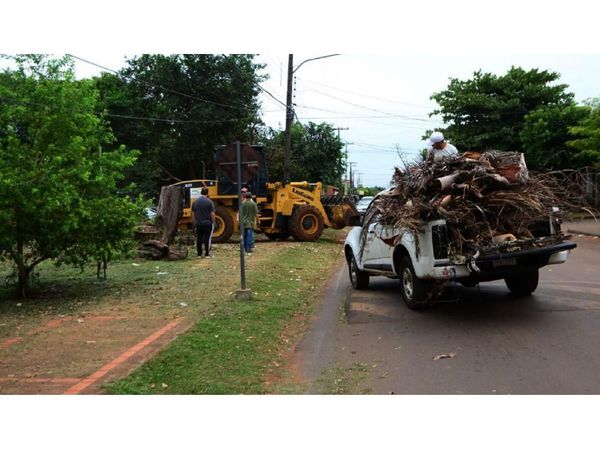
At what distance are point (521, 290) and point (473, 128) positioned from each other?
2441 centimetres

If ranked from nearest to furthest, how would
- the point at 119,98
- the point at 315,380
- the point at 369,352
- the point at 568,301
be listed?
the point at 315,380 → the point at 369,352 → the point at 568,301 → the point at 119,98

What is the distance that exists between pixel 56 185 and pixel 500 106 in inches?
1058

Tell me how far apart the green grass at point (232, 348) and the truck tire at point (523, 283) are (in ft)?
10.3

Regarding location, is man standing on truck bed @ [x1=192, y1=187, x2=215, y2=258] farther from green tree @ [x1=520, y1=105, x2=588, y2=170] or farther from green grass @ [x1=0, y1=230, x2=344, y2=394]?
green tree @ [x1=520, y1=105, x2=588, y2=170]

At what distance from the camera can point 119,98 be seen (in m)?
35.3

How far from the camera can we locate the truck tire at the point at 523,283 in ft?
28.9

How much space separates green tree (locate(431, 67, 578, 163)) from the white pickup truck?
920 inches

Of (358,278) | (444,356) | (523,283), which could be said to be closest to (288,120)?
(358,278)

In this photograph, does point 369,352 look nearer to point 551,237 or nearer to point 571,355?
point 571,355

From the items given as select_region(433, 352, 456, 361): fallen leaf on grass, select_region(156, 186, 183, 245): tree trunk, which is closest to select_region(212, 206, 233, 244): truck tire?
select_region(156, 186, 183, 245): tree trunk

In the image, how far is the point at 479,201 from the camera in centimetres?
726

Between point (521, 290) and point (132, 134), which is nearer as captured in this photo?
point (521, 290)

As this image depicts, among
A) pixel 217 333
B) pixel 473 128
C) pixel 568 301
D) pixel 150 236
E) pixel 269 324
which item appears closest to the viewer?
pixel 217 333

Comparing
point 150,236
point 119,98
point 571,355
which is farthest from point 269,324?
point 119,98
